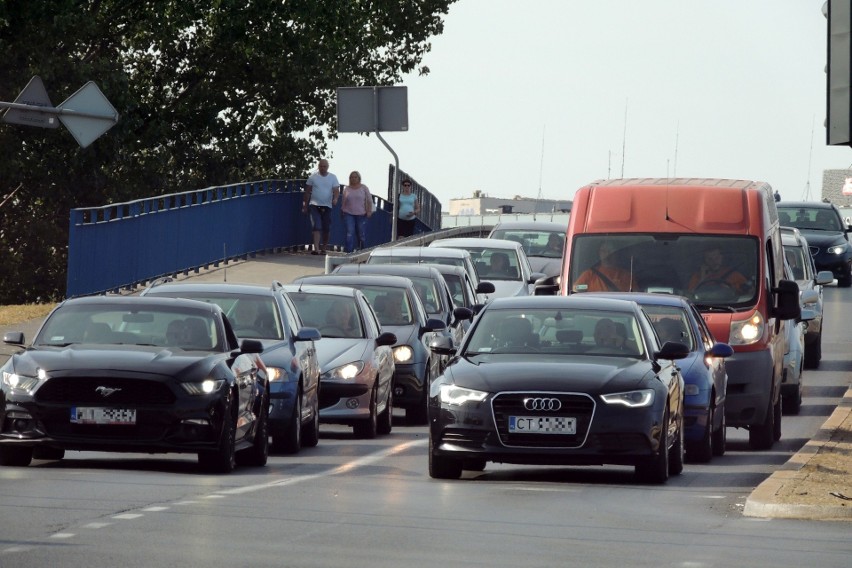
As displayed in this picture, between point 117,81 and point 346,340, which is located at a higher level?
point 117,81

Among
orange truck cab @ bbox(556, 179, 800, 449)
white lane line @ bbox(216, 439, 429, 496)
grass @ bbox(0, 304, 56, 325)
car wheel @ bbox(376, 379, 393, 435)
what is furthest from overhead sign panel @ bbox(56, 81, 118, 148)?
grass @ bbox(0, 304, 56, 325)

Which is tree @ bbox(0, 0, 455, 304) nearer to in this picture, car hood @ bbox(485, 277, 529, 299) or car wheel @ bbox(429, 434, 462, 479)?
car hood @ bbox(485, 277, 529, 299)

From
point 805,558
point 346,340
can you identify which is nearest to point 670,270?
point 346,340

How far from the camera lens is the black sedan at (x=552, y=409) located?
1563cm

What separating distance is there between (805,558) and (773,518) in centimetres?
231

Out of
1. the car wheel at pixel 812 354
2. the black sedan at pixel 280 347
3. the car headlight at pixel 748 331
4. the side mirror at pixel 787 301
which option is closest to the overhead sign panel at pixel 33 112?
the black sedan at pixel 280 347

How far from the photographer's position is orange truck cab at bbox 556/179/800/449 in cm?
2127

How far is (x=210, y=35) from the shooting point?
52.1m

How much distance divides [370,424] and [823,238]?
95.0 feet

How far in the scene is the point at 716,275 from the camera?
2150 centimetres

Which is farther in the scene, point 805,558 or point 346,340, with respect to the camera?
point 346,340

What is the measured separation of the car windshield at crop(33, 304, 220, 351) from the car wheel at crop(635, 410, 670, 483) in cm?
336

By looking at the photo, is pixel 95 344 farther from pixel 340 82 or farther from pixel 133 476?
pixel 340 82

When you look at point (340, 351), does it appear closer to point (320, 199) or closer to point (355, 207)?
point (355, 207)
